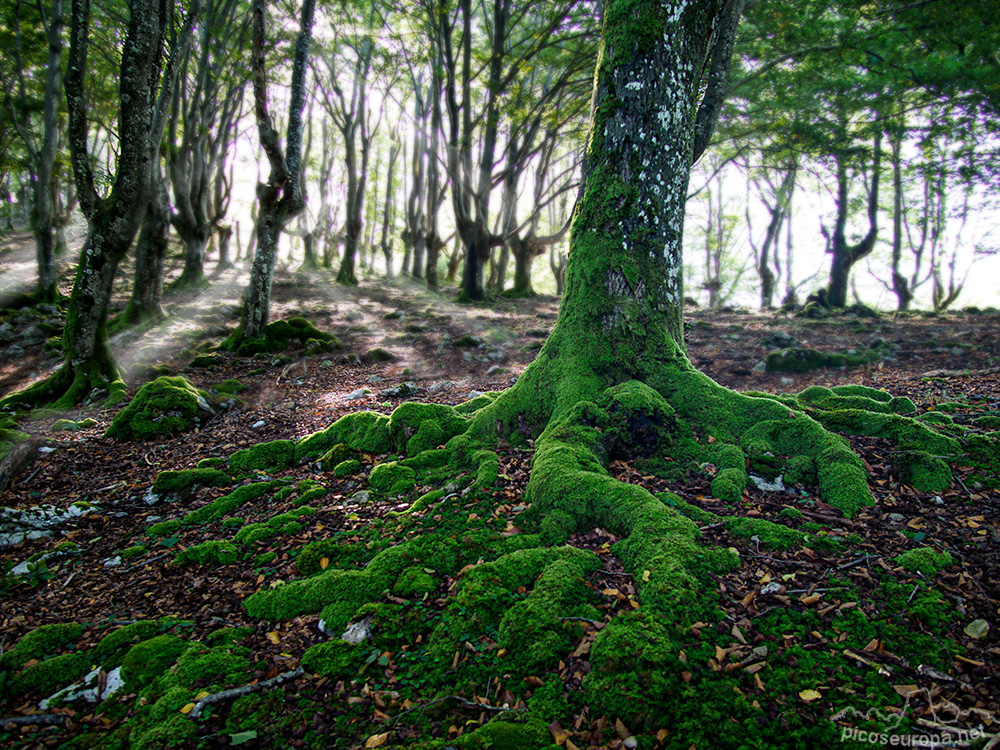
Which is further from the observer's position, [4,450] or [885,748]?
[4,450]

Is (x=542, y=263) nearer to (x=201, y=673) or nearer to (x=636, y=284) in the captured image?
(x=636, y=284)

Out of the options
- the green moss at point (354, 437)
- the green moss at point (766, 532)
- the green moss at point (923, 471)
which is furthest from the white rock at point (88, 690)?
the green moss at point (923, 471)

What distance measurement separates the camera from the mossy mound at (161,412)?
6.32m

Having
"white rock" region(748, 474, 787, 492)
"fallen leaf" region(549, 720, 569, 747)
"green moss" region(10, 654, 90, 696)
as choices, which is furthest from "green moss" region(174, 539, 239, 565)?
"white rock" region(748, 474, 787, 492)

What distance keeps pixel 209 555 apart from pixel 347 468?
1458 mm

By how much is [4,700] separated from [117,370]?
7321mm

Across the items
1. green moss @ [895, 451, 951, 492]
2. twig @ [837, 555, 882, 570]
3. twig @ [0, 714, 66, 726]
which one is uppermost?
green moss @ [895, 451, 951, 492]

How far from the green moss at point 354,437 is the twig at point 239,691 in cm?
280

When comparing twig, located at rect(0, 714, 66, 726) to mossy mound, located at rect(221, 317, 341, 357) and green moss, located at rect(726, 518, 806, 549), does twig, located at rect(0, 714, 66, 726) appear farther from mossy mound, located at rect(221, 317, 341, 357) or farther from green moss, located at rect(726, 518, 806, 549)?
mossy mound, located at rect(221, 317, 341, 357)

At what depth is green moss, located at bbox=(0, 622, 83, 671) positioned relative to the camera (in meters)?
2.75

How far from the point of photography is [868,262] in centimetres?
3073

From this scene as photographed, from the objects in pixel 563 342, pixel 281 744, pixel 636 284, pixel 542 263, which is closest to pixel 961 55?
pixel 636 284

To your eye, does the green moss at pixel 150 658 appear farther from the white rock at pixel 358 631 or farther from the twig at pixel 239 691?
the white rock at pixel 358 631

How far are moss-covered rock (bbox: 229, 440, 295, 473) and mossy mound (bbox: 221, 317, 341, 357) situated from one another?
5.84m
